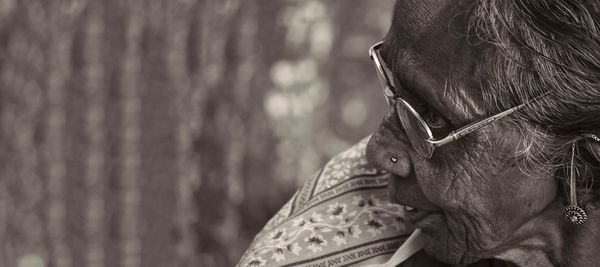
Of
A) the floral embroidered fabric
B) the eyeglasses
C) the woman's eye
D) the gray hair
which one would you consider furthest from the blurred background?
the gray hair

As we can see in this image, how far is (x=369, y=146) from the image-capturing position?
5.53 feet

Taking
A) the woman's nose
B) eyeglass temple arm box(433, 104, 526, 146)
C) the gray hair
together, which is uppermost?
the gray hair

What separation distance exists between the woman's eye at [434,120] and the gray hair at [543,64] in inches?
4.2

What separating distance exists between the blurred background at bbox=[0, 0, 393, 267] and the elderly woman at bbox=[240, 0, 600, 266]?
185cm

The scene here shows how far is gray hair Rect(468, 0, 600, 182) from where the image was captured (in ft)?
4.50

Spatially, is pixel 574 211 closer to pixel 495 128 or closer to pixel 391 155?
pixel 495 128

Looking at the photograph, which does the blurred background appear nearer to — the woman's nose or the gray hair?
the woman's nose

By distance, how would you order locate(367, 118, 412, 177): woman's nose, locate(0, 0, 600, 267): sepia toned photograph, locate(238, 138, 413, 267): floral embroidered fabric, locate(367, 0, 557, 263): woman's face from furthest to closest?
locate(0, 0, 600, 267): sepia toned photograph, locate(238, 138, 413, 267): floral embroidered fabric, locate(367, 118, 412, 177): woman's nose, locate(367, 0, 557, 263): woman's face

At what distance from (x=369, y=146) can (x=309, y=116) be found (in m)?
1.93

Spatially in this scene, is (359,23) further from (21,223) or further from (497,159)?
(497,159)

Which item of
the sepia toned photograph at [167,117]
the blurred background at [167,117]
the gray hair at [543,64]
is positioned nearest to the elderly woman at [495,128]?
the gray hair at [543,64]

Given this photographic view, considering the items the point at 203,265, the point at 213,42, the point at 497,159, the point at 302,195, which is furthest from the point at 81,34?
the point at 497,159

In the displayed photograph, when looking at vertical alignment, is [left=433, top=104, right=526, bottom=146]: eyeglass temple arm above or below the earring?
above

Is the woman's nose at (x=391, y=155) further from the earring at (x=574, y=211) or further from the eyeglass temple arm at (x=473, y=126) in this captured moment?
the earring at (x=574, y=211)
